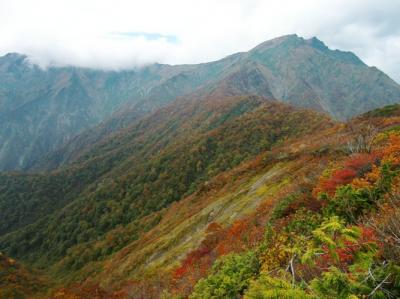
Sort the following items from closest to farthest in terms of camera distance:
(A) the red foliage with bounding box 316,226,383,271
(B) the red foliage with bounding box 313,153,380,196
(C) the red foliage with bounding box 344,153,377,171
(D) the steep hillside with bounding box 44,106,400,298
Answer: (D) the steep hillside with bounding box 44,106,400,298, (A) the red foliage with bounding box 316,226,383,271, (B) the red foliage with bounding box 313,153,380,196, (C) the red foliage with bounding box 344,153,377,171

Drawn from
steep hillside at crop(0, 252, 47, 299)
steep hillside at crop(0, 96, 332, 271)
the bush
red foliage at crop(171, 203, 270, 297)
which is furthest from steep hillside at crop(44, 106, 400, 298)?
steep hillside at crop(0, 96, 332, 271)

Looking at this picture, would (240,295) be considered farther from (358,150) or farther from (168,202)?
(168,202)

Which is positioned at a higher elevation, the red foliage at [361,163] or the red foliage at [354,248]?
the red foliage at [361,163]

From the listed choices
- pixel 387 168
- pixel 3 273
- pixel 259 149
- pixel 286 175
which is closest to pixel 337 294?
pixel 387 168

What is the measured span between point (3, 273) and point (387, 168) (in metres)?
65.6

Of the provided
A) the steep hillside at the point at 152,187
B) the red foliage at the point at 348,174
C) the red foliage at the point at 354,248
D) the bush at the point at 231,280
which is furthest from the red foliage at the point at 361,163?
the steep hillside at the point at 152,187

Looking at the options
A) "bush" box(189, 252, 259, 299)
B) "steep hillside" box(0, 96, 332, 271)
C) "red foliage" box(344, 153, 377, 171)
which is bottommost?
"steep hillside" box(0, 96, 332, 271)

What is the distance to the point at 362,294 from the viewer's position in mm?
6148

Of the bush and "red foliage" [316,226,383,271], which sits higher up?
"red foliage" [316,226,383,271]

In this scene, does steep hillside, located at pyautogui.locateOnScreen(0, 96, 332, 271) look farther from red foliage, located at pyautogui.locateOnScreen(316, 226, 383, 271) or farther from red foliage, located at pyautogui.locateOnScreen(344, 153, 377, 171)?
red foliage, located at pyautogui.locateOnScreen(316, 226, 383, 271)

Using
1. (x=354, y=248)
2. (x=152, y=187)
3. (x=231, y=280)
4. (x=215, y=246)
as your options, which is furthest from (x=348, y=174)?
(x=152, y=187)

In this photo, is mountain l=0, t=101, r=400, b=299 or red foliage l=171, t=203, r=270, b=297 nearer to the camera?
mountain l=0, t=101, r=400, b=299

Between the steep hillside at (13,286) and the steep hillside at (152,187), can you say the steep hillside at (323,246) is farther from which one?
the steep hillside at (152,187)

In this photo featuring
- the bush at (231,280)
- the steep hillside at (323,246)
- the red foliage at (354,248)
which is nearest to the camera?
the steep hillside at (323,246)
